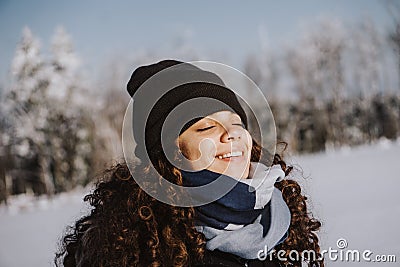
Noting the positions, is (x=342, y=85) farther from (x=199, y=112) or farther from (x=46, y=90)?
(x=199, y=112)

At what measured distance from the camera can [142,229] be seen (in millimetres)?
1163

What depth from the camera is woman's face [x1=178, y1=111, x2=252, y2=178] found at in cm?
107

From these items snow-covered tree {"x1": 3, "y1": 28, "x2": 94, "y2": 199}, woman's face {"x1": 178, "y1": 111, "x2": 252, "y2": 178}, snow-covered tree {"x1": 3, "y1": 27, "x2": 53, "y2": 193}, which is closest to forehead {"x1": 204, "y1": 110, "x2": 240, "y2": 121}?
woman's face {"x1": 178, "y1": 111, "x2": 252, "y2": 178}

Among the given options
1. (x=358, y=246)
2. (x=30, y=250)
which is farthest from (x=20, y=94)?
(x=358, y=246)

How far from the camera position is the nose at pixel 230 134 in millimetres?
1074

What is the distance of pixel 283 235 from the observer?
110cm

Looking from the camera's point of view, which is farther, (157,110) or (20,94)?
(20,94)

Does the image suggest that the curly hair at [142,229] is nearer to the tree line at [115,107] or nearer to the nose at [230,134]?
the nose at [230,134]

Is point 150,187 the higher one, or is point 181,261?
point 150,187

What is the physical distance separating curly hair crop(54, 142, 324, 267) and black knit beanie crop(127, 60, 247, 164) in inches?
3.1

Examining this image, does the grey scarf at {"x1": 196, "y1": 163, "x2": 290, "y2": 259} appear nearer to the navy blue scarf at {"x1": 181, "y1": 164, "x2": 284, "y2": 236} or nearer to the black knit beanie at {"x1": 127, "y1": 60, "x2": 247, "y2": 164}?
the navy blue scarf at {"x1": 181, "y1": 164, "x2": 284, "y2": 236}

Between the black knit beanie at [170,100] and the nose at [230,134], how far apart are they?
0.16ft

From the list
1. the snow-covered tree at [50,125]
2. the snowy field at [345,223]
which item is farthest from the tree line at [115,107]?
the snowy field at [345,223]

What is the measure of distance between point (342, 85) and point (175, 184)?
1382 cm
